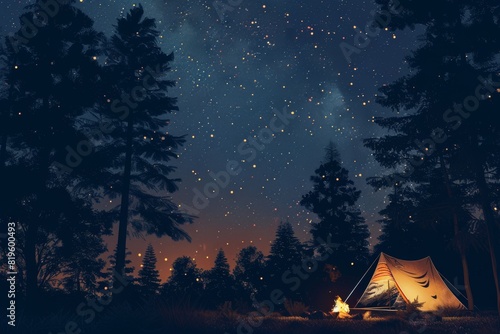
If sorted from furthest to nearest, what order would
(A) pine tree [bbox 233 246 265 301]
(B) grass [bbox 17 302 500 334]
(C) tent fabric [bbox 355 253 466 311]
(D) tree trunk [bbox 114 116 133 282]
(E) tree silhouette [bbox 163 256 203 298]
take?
(E) tree silhouette [bbox 163 256 203 298], (A) pine tree [bbox 233 246 265 301], (C) tent fabric [bbox 355 253 466 311], (D) tree trunk [bbox 114 116 133 282], (B) grass [bbox 17 302 500 334]

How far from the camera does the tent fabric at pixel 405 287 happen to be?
62.7ft

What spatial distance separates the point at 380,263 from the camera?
66.8 ft

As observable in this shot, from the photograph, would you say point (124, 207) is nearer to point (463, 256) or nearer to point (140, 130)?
point (140, 130)

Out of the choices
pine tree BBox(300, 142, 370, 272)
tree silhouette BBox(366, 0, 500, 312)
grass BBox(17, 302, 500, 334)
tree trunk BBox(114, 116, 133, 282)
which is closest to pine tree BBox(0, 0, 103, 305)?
tree trunk BBox(114, 116, 133, 282)

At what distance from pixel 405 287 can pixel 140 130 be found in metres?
13.5

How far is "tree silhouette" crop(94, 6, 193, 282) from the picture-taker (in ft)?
64.3

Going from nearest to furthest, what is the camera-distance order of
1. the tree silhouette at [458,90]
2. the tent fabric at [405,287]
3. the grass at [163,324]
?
the grass at [163,324] < the tree silhouette at [458,90] < the tent fabric at [405,287]

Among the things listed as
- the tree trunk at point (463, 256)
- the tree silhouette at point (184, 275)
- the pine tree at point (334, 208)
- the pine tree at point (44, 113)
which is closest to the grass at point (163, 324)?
the tree trunk at point (463, 256)

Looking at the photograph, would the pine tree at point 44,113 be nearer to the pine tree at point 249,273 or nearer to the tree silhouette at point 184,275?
the pine tree at point 249,273

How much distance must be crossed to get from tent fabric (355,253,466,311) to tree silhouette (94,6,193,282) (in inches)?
346

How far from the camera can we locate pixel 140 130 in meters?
20.6

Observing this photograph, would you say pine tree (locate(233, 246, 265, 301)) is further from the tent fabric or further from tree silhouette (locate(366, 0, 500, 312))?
tree silhouette (locate(366, 0, 500, 312))

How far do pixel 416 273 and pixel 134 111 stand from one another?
14.4 metres

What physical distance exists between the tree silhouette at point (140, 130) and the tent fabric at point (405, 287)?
8793 millimetres
